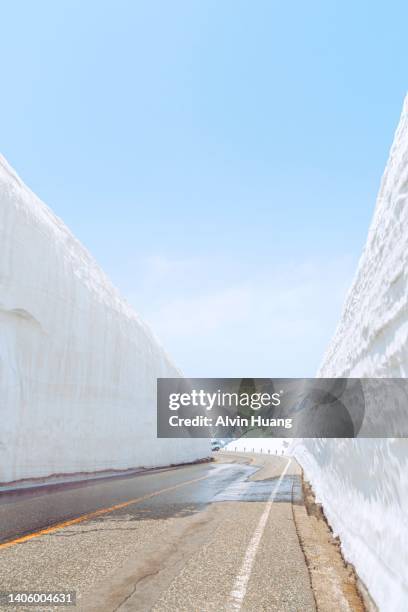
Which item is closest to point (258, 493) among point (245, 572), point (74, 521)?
point (74, 521)

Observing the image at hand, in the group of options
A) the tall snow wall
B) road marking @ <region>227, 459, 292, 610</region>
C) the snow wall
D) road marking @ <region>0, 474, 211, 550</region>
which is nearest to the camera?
the tall snow wall

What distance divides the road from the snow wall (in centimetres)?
462

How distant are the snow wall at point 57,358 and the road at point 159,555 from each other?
15.2 feet

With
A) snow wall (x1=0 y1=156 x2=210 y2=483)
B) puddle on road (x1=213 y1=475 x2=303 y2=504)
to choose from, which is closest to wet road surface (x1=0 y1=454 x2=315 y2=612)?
puddle on road (x1=213 y1=475 x2=303 y2=504)

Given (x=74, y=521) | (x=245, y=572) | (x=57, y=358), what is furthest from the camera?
(x=57, y=358)

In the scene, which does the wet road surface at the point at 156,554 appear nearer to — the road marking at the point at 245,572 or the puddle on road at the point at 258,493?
the road marking at the point at 245,572

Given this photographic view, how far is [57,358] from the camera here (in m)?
15.5

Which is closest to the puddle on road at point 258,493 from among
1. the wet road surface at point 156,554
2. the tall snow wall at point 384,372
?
the wet road surface at point 156,554

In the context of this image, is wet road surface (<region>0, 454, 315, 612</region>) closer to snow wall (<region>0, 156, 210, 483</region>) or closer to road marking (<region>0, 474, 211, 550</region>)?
road marking (<region>0, 474, 211, 550</region>)

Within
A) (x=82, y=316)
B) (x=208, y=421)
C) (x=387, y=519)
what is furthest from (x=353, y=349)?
(x=208, y=421)

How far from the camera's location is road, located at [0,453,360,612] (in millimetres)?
3518

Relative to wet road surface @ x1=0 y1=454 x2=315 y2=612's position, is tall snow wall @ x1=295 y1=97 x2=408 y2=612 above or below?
above

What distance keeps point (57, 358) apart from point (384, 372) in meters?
14.0

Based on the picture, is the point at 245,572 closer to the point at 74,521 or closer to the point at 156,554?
the point at 156,554
